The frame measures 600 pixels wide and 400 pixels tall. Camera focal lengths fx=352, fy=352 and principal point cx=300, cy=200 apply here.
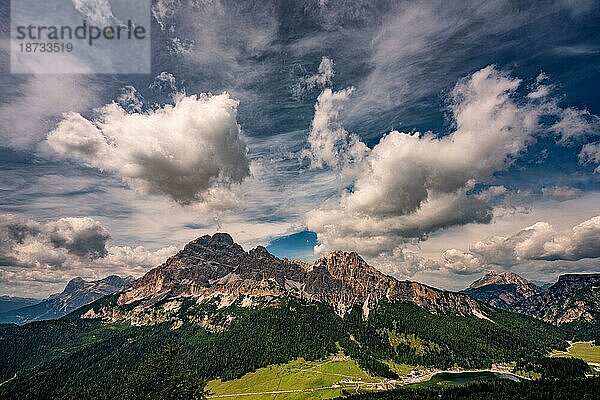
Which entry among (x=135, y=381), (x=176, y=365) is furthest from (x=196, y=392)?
(x=135, y=381)

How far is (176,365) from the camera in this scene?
7175cm

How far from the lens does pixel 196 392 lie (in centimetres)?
6838

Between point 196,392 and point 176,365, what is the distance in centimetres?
711

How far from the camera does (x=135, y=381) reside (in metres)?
70.6

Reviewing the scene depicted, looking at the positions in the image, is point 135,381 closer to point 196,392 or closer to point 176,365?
point 176,365

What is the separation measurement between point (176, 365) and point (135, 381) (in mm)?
8357

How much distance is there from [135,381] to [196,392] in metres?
13.1

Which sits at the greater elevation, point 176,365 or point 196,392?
point 176,365
